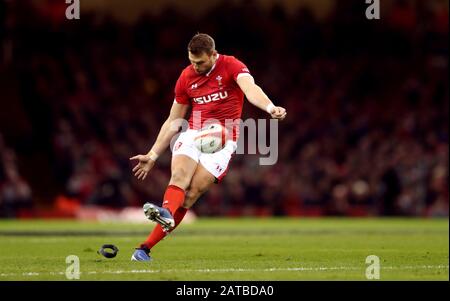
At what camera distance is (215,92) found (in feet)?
40.3

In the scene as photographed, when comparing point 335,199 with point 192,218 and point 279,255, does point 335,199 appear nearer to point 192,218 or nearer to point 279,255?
point 192,218

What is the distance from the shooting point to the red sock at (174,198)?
38.2 ft

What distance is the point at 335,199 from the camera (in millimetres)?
31109

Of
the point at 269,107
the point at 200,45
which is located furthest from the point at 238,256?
the point at 200,45

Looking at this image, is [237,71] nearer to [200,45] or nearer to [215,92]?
[215,92]

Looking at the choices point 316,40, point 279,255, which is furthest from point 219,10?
point 279,255

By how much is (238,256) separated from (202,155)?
5.24 feet

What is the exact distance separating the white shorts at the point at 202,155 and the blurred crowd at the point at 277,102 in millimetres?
17163

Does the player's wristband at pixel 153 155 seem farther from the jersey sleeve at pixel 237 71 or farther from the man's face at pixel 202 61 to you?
the jersey sleeve at pixel 237 71

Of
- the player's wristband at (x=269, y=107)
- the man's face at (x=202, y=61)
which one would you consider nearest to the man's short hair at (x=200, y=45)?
the man's face at (x=202, y=61)

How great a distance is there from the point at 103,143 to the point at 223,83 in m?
19.7

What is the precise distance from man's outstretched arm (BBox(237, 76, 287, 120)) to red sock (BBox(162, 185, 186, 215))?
1410mm

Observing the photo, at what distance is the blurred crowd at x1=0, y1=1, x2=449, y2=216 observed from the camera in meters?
30.4

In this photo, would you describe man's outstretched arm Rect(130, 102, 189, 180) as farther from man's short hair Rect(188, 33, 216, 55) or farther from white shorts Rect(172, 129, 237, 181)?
man's short hair Rect(188, 33, 216, 55)
